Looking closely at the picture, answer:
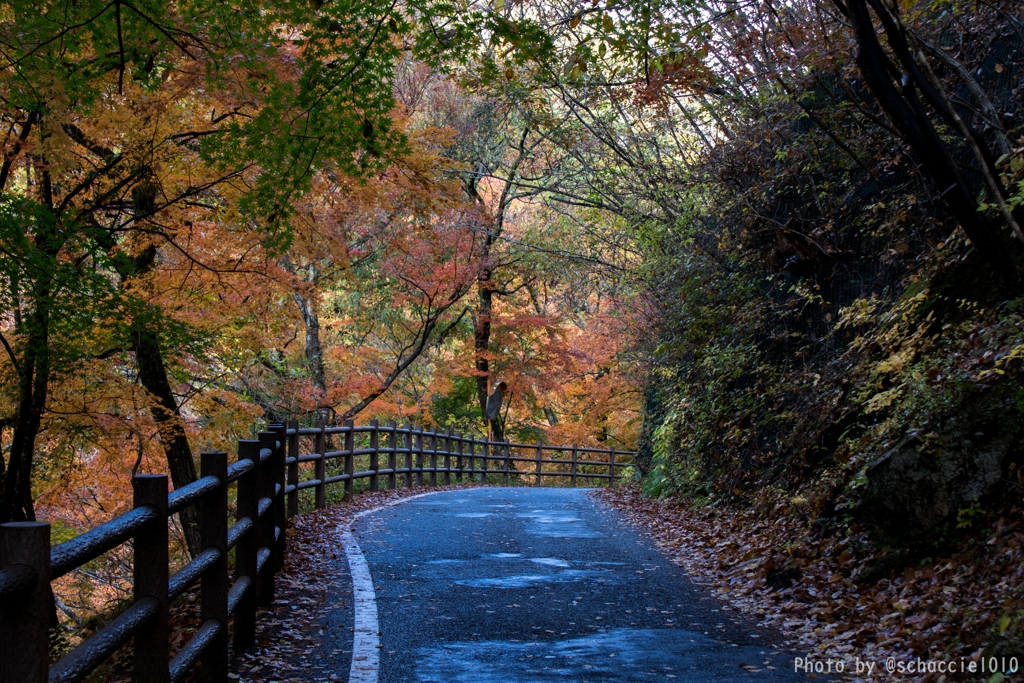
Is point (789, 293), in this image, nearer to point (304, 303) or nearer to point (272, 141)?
point (272, 141)

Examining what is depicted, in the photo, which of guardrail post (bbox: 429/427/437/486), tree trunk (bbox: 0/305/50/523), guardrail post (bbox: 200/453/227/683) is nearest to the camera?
guardrail post (bbox: 200/453/227/683)

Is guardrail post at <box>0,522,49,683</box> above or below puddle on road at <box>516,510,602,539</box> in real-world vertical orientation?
above

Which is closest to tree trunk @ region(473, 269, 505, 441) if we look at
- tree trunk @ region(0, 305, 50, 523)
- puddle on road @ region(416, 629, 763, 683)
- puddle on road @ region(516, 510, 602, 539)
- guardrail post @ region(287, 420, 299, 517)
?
puddle on road @ region(516, 510, 602, 539)

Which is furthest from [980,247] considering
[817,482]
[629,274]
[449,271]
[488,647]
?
[449,271]

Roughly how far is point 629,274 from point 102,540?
16.4m

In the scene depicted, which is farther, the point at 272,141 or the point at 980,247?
the point at 272,141

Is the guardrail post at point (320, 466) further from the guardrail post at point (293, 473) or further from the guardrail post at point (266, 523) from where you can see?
the guardrail post at point (266, 523)

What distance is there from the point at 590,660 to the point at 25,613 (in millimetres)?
3554

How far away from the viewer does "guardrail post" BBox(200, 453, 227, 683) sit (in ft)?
15.1

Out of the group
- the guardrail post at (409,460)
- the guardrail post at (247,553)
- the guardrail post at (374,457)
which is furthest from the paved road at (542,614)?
the guardrail post at (409,460)

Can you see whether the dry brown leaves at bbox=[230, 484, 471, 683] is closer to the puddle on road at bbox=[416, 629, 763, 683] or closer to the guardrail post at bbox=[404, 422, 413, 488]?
the puddle on road at bbox=[416, 629, 763, 683]

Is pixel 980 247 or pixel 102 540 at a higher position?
pixel 980 247

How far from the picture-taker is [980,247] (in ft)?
24.1

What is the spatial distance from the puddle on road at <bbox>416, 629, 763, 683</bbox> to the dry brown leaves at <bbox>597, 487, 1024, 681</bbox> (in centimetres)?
67
